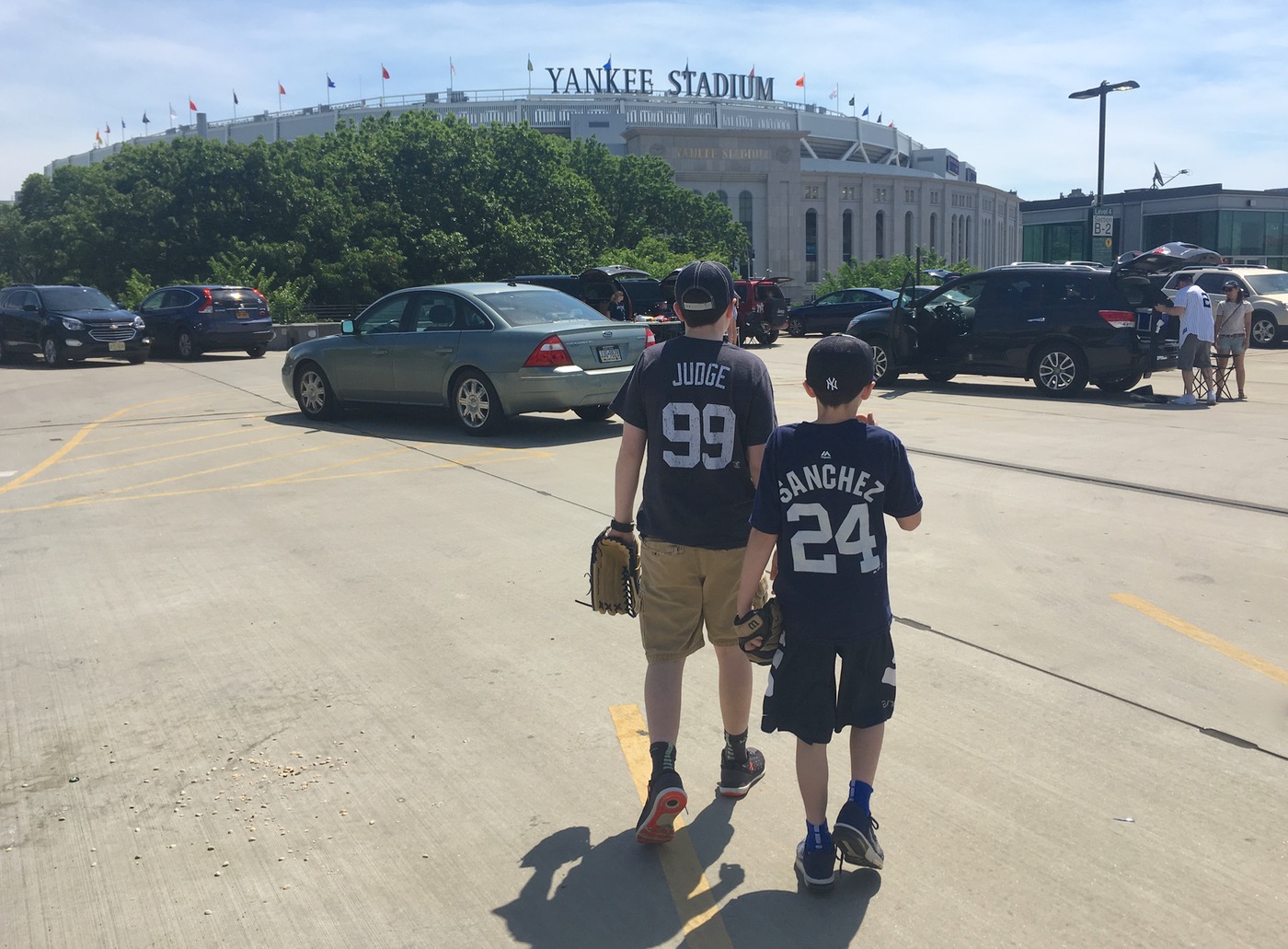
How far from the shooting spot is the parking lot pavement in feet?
10.3

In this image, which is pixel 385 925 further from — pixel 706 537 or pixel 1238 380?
pixel 1238 380

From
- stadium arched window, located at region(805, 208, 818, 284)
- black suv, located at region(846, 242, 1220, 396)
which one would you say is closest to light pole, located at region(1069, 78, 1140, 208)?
black suv, located at region(846, 242, 1220, 396)

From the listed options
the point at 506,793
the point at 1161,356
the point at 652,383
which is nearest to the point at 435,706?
the point at 506,793

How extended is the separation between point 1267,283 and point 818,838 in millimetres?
28468

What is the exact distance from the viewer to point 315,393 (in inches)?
521

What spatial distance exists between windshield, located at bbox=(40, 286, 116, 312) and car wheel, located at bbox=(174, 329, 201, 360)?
5.15 ft

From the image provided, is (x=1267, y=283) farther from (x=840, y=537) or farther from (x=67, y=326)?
(x=840, y=537)

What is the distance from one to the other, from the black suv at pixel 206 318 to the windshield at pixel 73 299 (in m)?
1.09

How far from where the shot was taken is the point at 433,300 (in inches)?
476

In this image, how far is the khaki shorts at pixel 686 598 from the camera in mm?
3609

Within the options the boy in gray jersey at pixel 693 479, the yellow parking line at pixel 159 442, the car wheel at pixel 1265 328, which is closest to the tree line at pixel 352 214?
the car wheel at pixel 1265 328

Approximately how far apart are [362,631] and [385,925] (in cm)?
265

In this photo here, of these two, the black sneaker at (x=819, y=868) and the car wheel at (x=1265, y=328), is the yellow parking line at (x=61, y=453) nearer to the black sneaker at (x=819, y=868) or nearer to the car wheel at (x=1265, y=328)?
the black sneaker at (x=819, y=868)

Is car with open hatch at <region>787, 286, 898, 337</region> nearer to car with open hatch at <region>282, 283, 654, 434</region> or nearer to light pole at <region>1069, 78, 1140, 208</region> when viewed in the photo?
light pole at <region>1069, 78, 1140, 208</region>
